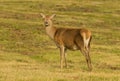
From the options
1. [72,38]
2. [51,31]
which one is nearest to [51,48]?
[51,31]

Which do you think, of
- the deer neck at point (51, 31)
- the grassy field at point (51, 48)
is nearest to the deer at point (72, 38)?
the deer neck at point (51, 31)

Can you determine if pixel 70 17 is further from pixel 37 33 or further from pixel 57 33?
pixel 57 33

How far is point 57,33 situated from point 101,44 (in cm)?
1905

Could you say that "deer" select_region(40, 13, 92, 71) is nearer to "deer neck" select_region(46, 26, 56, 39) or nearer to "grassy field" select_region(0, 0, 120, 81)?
"deer neck" select_region(46, 26, 56, 39)

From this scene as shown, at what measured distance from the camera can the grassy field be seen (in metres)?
18.2

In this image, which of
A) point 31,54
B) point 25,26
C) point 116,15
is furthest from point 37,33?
point 116,15

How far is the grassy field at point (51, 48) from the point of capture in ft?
59.8

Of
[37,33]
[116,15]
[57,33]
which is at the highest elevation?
[57,33]

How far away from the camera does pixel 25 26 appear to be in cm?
5475

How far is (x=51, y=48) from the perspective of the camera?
126ft

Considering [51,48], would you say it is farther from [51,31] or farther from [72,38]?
[72,38]

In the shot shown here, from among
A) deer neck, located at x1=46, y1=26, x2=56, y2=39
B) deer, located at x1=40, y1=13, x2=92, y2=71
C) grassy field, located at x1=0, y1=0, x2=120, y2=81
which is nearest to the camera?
grassy field, located at x1=0, y1=0, x2=120, y2=81

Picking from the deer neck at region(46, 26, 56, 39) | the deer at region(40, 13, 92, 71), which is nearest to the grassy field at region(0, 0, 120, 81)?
Result: the deer at region(40, 13, 92, 71)

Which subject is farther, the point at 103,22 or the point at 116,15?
the point at 116,15
